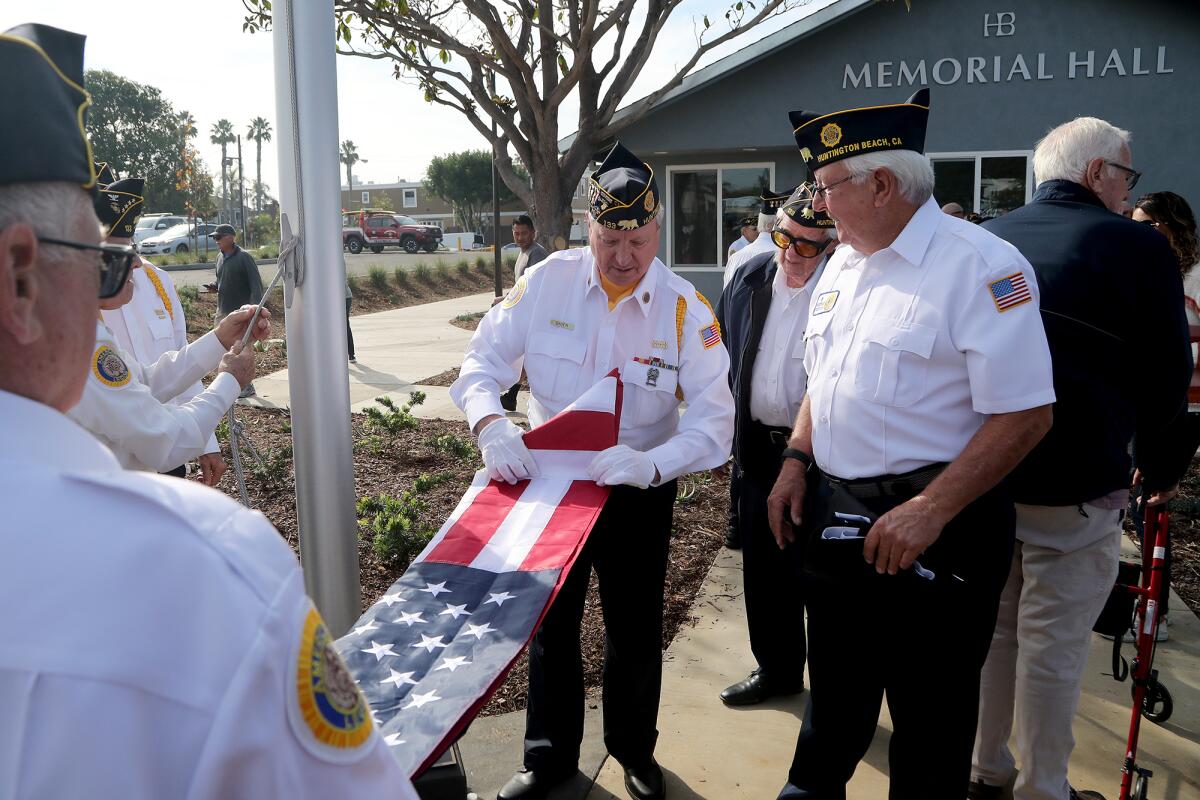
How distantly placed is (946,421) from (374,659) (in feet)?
4.99

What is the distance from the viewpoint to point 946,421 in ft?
7.66

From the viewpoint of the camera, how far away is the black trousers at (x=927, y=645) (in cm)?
237

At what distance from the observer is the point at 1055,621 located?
2799mm

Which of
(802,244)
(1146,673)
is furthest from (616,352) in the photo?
(1146,673)

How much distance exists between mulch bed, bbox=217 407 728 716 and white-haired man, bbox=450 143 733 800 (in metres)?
0.72

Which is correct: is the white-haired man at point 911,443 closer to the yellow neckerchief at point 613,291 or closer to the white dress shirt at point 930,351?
the white dress shirt at point 930,351

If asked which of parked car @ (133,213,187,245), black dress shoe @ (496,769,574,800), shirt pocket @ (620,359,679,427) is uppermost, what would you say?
parked car @ (133,213,187,245)

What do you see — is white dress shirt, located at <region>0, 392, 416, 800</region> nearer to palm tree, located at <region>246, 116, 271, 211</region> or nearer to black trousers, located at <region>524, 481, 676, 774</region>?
black trousers, located at <region>524, 481, 676, 774</region>

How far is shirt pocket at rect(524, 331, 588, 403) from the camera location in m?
2.99

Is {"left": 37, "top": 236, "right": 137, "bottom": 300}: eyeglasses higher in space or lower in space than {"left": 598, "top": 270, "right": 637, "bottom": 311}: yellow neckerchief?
higher

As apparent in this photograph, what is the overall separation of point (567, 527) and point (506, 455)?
319 millimetres

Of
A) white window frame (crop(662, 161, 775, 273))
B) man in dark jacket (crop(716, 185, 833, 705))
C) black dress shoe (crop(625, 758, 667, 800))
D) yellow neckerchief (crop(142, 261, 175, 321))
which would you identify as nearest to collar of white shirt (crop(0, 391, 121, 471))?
black dress shoe (crop(625, 758, 667, 800))

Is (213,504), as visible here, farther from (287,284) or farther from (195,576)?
(287,284)

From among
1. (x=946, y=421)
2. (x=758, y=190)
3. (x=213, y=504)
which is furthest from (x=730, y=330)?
(x=758, y=190)
